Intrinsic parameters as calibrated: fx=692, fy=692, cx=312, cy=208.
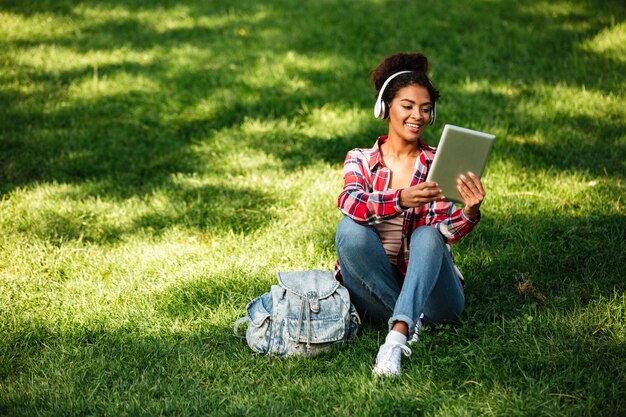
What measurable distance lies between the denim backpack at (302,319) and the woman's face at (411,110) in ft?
2.87

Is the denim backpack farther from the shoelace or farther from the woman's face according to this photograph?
the woman's face

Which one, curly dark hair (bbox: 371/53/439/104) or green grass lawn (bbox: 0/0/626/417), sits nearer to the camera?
green grass lawn (bbox: 0/0/626/417)

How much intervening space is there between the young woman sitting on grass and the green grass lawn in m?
0.21

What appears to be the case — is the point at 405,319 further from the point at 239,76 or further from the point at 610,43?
the point at 610,43

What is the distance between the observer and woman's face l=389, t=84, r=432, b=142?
357 cm

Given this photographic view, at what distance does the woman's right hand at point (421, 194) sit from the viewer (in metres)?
3.23

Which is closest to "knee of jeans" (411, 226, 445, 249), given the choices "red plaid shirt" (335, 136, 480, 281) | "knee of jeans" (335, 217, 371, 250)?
"red plaid shirt" (335, 136, 480, 281)

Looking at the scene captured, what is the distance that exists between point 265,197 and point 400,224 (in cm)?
196

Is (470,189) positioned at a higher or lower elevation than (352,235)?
higher

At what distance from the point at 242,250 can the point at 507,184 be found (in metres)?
2.17

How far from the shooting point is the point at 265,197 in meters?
5.37

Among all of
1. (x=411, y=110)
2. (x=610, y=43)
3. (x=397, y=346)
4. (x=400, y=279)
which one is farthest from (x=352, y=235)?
(x=610, y=43)

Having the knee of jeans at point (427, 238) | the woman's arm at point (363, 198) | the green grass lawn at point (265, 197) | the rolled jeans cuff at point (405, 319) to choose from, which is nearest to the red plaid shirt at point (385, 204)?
the woman's arm at point (363, 198)

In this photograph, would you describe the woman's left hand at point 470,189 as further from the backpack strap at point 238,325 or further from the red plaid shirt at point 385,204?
the backpack strap at point 238,325
